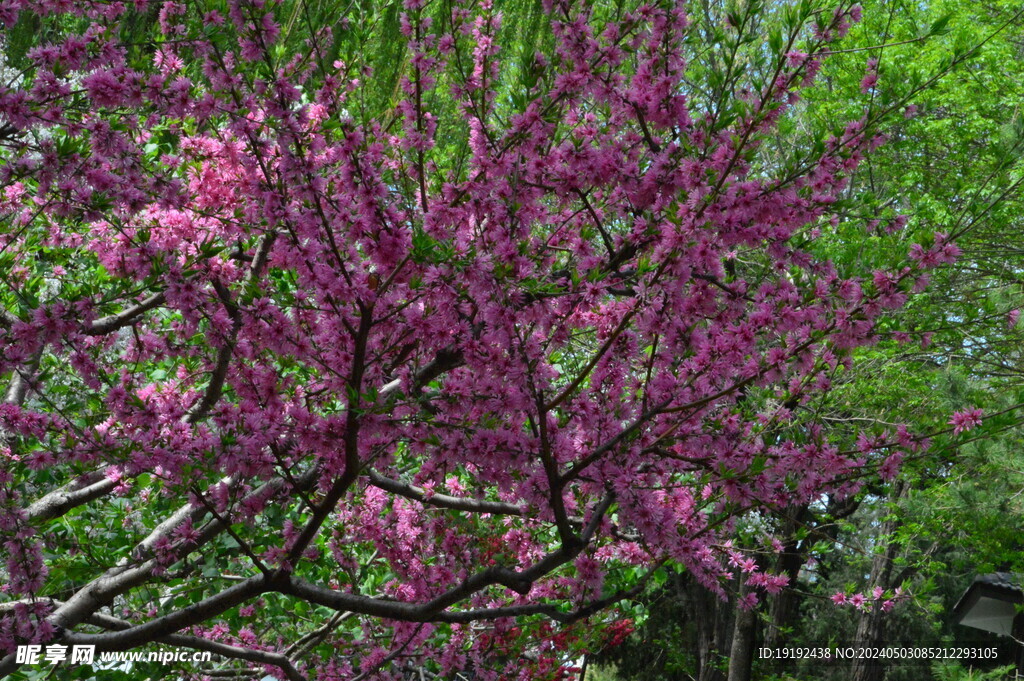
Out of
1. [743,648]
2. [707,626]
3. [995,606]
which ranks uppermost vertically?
[707,626]

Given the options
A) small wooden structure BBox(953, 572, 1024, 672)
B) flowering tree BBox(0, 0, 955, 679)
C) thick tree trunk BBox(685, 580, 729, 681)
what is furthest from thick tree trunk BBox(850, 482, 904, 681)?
flowering tree BBox(0, 0, 955, 679)

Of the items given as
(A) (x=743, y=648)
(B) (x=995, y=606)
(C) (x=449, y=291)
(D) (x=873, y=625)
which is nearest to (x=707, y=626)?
(D) (x=873, y=625)

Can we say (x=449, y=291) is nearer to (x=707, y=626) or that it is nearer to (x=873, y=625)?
(x=873, y=625)

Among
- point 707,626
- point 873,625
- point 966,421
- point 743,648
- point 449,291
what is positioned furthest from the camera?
point 707,626

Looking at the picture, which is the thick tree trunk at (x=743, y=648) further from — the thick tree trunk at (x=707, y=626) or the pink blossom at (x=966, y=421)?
the pink blossom at (x=966, y=421)

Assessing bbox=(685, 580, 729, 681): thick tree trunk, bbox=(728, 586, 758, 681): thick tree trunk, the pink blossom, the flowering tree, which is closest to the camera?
the flowering tree

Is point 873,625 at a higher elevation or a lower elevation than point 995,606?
higher

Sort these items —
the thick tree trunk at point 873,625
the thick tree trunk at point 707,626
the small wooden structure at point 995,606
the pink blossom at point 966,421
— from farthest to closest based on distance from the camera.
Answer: the thick tree trunk at point 707,626
the thick tree trunk at point 873,625
the small wooden structure at point 995,606
the pink blossom at point 966,421

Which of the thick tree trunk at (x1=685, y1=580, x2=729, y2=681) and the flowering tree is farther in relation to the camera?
the thick tree trunk at (x1=685, y1=580, x2=729, y2=681)

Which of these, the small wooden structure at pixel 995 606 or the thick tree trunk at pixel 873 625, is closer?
the small wooden structure at pixel 995 606

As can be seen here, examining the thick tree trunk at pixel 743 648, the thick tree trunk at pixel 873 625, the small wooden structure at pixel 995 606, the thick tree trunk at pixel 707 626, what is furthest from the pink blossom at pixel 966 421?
the thick tree trunk at pixel 707 626

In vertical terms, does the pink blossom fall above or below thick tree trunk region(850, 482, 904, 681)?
below

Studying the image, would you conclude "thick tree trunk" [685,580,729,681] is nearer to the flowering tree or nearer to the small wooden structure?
the small wooden structure

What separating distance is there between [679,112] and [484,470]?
174 centimetres
